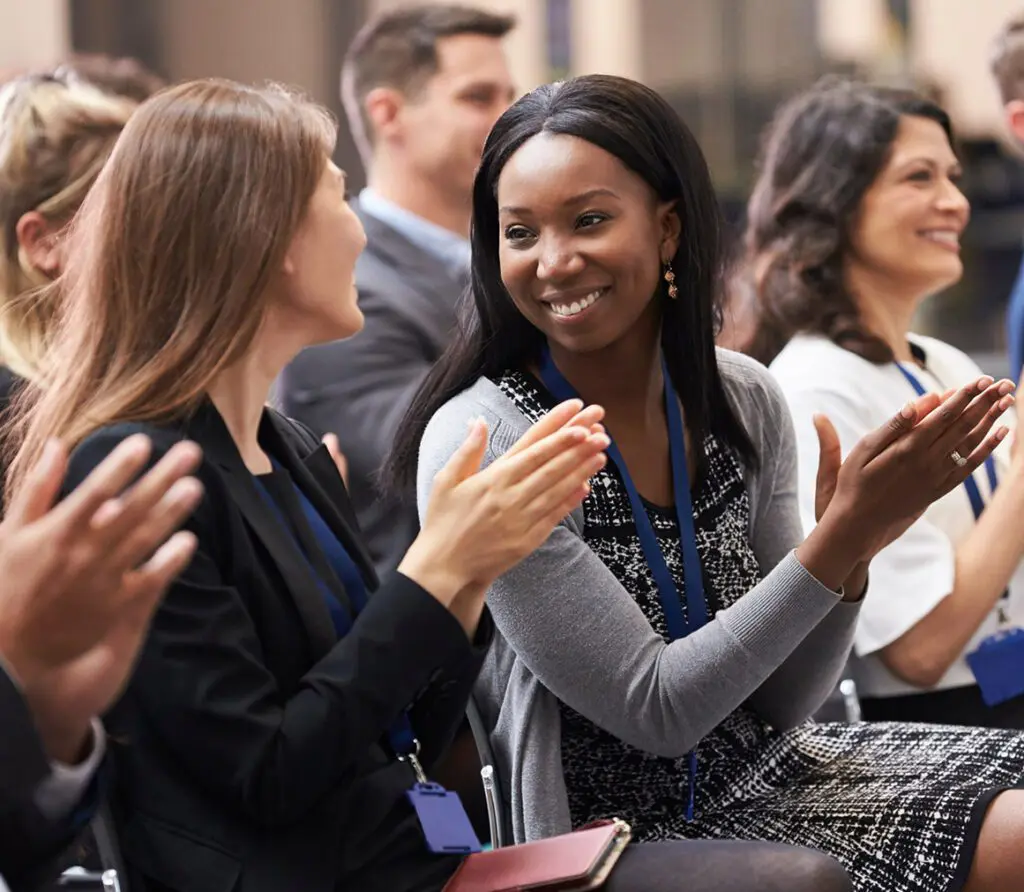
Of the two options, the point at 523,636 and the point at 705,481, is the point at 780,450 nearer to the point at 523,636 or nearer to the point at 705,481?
the point at 705,481

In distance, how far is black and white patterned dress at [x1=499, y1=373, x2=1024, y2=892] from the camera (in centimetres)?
191

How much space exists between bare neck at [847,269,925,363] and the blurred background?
3.52m

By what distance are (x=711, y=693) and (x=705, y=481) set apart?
35 centimetres

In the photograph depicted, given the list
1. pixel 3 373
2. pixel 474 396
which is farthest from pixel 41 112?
pixel 474 396

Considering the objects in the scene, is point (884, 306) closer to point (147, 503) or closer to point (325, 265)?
point (325, 265)

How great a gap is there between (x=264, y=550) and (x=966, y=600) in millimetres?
1313

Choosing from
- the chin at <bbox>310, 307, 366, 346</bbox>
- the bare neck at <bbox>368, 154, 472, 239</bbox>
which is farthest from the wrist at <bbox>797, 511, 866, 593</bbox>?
the bare neck at <bbox>368, 154, 472, 239</bbox>

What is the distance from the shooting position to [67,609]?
50.3 inches

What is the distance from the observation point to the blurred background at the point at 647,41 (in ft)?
23.1

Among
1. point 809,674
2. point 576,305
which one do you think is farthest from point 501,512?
point 809,674

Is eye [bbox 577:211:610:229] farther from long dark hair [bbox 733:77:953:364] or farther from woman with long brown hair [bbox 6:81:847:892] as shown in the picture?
long dark hair [bbox 733:77:953:364]

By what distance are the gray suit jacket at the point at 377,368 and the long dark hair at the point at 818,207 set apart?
691 millimetres

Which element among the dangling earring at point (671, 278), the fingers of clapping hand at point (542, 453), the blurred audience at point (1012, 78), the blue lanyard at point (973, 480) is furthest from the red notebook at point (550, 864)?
the blurred audience at point (1012, 78)

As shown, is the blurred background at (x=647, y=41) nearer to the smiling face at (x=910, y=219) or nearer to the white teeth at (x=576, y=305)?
the smiling face at (x=910, y=219)
